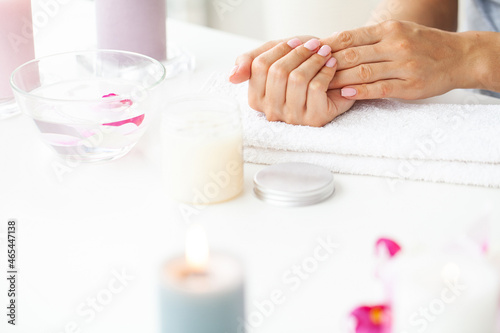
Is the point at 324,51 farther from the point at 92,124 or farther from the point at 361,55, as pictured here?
the point at 92,124

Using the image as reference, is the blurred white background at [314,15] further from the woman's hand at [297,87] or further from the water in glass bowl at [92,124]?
the water in glass bowl at [92,124]

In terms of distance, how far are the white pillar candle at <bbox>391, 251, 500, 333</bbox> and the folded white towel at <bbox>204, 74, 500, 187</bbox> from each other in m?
0.39

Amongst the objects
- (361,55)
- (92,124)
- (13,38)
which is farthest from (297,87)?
(13,38)

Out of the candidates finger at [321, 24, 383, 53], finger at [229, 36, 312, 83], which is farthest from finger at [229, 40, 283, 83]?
finger at [321, 24, 383, 53]

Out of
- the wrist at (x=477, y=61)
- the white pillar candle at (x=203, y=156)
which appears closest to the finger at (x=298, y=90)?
the white pillar candle at (x=203, y=156)

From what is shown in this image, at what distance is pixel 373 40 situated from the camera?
866 millimetres

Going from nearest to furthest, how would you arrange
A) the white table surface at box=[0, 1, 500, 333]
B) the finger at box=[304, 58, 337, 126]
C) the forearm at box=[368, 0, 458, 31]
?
1. the white table surface at box=[0, 1, 500, 333]
2. the finger at box=[304, 58, 337, 126]
3. the forearm at box=[368, 0, 458, 31]

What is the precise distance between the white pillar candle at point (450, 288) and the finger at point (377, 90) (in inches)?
19.5

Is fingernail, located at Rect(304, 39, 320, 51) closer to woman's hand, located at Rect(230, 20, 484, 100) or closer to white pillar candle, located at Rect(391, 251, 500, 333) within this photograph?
woman's hand, located at Rect(230, 20, 484, 100)

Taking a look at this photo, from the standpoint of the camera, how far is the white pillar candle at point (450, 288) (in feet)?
1.09

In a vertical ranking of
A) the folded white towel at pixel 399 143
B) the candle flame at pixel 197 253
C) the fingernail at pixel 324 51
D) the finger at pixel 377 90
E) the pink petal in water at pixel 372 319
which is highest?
the candle flame at pixel 197 253

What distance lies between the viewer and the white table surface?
529mm

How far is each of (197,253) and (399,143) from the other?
1.38ft

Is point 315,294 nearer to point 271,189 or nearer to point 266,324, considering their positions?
point 266,324
